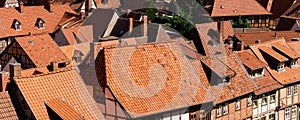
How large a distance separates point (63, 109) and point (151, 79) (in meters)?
5.28

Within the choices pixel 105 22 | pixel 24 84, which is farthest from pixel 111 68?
pixel 105 22

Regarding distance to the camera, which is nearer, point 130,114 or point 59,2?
point 130,114

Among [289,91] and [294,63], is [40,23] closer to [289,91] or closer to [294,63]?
[294,63]

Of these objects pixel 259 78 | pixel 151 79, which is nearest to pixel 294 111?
pixel 259 78

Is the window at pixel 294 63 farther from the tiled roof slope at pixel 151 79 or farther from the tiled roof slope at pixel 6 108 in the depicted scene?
the tiled roof slope at pixel 6 108

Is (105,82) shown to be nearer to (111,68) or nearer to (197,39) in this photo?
(111,68)

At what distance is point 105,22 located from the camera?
52.1 m

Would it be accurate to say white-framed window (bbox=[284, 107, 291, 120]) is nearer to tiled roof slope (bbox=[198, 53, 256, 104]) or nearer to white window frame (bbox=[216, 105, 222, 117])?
tiled roof slope (bbox=[198, 53, 256, 104])

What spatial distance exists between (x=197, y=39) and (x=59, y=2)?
43.9 m

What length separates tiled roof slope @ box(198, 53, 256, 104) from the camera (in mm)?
32281

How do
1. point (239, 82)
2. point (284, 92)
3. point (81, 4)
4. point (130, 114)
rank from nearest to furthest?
point (130, 114) → point (239, 82) → point (284, 92) → point (81, 4)

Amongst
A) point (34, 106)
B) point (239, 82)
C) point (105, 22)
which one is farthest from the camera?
point (105, 22)

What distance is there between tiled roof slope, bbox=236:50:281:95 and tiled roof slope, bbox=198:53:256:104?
673 mm

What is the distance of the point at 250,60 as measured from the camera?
36.9 meters
